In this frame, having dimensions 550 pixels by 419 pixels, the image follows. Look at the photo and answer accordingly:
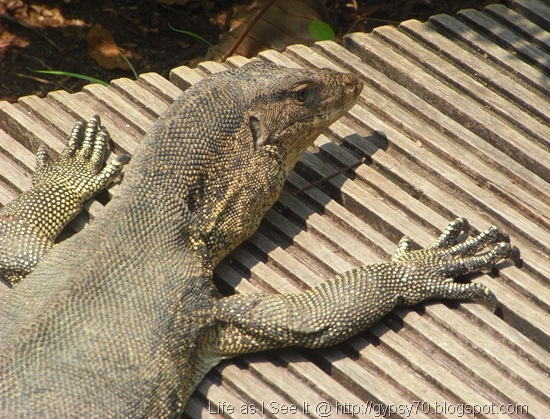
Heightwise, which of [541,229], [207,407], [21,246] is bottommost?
[21,246]

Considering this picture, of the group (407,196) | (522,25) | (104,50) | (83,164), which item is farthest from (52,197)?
(104,50)

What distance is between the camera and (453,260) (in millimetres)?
5137

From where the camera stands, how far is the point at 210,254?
5.11 metres

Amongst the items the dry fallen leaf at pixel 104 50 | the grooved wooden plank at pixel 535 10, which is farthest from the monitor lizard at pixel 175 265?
the dry fallen leaf at pixel 104 50

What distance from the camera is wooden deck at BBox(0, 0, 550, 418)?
15.1 feet

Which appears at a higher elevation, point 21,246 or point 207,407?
point 207,407

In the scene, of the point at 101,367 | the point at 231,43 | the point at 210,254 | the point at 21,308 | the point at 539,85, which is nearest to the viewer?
the point at 101,367

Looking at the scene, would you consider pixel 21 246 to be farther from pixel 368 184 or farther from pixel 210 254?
pixel 368 184

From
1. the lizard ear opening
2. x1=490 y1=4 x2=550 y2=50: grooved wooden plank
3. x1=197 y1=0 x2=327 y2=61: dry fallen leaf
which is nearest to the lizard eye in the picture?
the lizard ear opening

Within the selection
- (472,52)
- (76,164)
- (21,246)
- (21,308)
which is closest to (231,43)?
(472,52)

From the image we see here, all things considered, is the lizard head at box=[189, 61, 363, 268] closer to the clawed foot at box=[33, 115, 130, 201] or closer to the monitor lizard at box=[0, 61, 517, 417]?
the monitor lizard at box=[0, 61, 517, 417]

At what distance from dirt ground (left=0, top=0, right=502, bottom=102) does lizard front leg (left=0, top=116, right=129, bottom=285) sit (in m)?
3.29

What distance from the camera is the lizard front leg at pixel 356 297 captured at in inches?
191

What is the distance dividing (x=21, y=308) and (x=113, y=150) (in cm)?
151
